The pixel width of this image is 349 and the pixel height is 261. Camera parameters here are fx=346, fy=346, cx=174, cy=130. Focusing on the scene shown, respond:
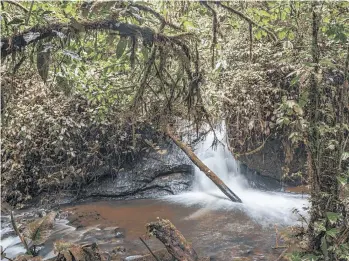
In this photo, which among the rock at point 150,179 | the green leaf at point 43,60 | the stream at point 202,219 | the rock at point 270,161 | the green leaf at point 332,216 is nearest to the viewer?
the green leaf at point 43,60

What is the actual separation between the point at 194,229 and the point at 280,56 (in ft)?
11.1

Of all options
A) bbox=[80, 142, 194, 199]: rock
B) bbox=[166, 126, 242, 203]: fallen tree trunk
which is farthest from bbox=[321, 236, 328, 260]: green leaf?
bbox=[80, 142, 194, 199]: rock

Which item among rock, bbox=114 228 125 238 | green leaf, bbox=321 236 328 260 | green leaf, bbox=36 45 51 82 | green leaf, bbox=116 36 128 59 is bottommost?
rock, bbox=114 228 125 238

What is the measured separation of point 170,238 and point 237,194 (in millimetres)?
3477

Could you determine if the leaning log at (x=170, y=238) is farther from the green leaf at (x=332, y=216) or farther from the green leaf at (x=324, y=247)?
the green leaf at (x=332, y=216)

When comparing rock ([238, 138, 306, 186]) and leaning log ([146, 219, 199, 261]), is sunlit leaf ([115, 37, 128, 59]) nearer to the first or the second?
leaning log ([146, 219, 199, 261])

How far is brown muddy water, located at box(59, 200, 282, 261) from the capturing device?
4305 millimetres

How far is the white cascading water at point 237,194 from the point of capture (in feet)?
18.3

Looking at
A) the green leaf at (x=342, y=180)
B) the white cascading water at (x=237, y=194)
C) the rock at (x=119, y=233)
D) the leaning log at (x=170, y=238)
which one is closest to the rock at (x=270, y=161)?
the white cascading water at (x=237, y=194)

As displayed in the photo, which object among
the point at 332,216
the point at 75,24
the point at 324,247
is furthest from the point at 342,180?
the point at 75,24

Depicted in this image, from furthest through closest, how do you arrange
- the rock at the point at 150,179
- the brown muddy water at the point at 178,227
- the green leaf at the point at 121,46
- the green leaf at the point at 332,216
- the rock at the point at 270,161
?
the rock at the point at 150,179, the rock at the point at 270,161, the brown muddy water at the point at 178,227, the green leaf at the point at 332,216, the green leaf at the point at 121,46

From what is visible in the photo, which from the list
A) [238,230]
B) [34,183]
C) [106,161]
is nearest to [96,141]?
[106,161]

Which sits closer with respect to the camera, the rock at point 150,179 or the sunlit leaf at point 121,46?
the sunlit leaf at point 121,46

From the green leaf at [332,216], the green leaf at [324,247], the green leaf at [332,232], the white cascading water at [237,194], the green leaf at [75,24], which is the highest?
the green leaf at [75,24]
